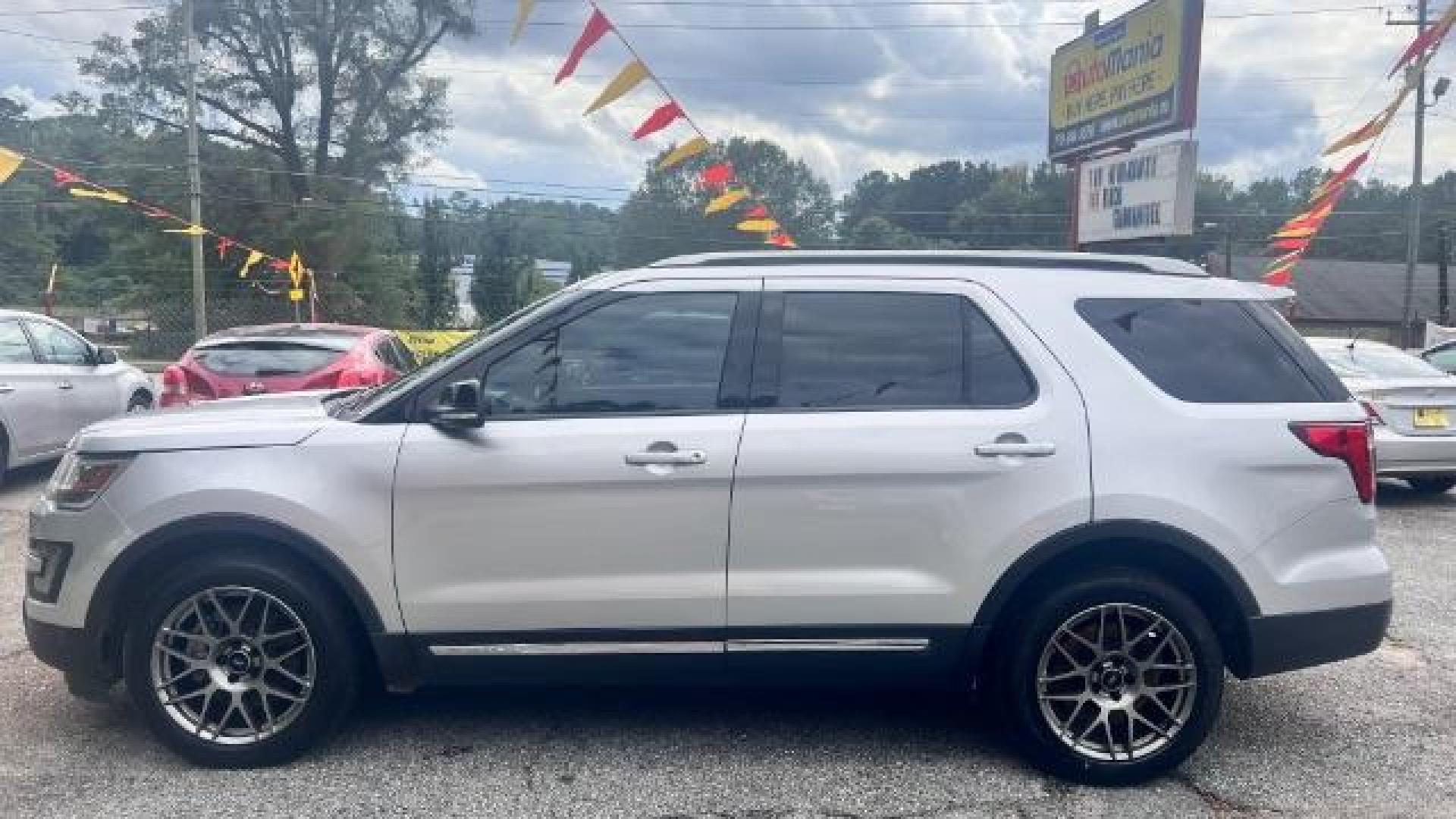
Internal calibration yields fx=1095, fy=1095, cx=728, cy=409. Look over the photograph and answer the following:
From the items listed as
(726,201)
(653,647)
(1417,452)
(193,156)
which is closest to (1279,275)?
(1417,452)

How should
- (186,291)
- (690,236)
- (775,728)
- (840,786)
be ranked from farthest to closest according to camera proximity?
(690,236) → (186,291) → (775,728) → (840,786)

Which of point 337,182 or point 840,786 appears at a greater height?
point 337,182

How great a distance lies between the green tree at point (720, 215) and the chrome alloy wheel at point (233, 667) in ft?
140

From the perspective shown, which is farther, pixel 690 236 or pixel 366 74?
pixel 690 236

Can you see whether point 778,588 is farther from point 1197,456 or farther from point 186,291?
point 186,291

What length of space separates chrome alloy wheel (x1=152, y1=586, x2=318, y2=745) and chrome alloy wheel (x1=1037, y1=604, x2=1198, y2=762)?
8.80ft

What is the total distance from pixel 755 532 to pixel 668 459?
0.40 meters

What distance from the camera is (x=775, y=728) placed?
4.37 meters

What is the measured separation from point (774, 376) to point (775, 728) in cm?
145

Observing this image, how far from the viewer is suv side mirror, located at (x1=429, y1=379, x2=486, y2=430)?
3.80 m

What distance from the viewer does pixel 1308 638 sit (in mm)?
3955

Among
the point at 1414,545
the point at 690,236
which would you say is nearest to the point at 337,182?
the point at 690,236

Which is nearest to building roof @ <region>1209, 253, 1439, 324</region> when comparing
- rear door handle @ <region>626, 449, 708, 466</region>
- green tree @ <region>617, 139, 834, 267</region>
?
green tree @ <region>617, 139, 834, 267</region>

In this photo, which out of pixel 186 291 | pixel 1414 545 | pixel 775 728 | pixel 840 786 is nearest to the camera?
pixel 840 786
